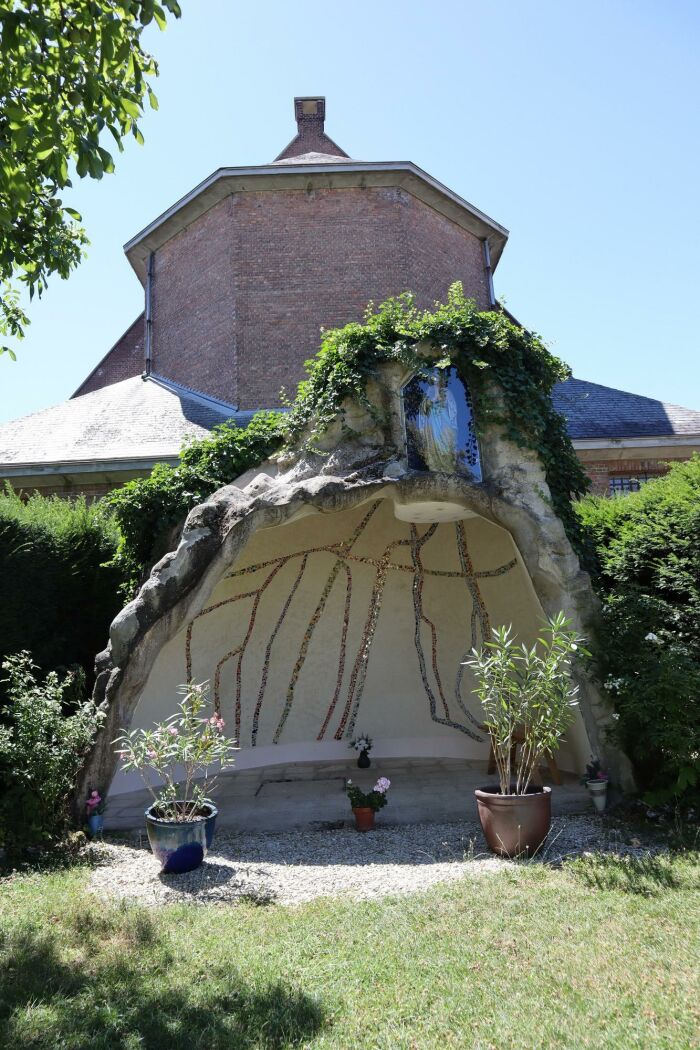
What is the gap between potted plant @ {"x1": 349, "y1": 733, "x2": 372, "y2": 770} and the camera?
8656 millimetres

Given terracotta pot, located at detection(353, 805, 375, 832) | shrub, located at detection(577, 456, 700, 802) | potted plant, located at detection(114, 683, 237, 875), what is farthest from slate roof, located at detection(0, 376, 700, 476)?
terracotta pot, located at detection(353, 805, 375, 832)

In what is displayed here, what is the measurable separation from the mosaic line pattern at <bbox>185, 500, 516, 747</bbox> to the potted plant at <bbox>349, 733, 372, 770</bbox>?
33 cm

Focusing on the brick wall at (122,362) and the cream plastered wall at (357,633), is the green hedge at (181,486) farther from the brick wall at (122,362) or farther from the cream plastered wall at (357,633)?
the brick wall at (122,362)

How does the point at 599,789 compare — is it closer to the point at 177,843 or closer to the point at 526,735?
the point at 526,735

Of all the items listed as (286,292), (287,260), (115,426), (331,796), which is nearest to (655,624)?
(331,796)

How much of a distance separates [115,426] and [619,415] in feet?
27.6

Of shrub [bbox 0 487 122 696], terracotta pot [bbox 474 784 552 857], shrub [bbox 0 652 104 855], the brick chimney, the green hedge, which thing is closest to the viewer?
terracotta pot [bbox 474 784 552 857]

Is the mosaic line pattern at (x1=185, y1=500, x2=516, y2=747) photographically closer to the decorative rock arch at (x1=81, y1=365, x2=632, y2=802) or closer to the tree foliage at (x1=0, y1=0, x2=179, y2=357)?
the decorative rock arch at (x1=81, y1=365, x2=632, y2=802)

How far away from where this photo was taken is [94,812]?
587 cm

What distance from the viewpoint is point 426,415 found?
23.2ft

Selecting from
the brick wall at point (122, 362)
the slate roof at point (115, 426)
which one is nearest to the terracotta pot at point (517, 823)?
the slate roof at point (115, 426)

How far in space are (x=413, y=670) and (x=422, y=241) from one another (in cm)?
861

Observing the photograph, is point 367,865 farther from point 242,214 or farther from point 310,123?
point 310,123

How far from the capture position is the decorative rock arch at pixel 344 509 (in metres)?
6.21
